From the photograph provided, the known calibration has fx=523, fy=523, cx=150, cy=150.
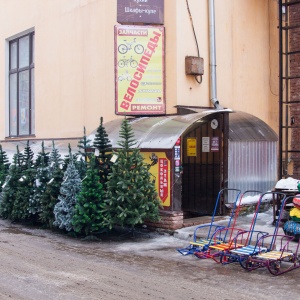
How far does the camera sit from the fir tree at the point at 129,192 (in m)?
10.3

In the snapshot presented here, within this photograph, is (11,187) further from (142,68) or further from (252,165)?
(252,165)

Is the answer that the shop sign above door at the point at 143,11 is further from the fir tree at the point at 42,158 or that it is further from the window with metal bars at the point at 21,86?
the window with metal bars at the point at 21,86

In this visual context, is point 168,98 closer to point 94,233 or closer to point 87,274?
point 94,233

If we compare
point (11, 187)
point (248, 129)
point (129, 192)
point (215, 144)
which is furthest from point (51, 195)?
point (248, 129)

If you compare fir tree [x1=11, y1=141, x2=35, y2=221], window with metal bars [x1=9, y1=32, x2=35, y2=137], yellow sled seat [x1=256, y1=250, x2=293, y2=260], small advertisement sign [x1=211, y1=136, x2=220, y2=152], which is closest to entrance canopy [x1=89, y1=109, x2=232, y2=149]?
small advertisement sign [x1=211, y1=136, x2=220, y2=152]

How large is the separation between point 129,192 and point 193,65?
3612 mm

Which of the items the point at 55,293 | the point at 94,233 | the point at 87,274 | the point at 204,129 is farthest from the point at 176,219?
the point at 55,293

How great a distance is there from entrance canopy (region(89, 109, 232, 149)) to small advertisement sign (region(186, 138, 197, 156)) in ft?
3.37

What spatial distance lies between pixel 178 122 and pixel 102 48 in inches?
159

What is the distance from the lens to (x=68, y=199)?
11031mm

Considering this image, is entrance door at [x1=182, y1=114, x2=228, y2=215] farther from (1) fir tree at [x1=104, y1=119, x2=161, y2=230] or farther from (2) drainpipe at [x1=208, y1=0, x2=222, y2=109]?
(1) fir tree at [x1=104, y1=119, x2=161, y2=230]

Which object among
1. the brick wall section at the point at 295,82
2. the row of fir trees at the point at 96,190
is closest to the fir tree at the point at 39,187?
the row of fir trees at the point at 96,190

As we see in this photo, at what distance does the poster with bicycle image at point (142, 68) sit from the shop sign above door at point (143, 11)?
17 cm

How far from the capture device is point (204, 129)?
12617 millimetres
